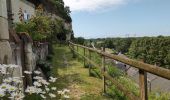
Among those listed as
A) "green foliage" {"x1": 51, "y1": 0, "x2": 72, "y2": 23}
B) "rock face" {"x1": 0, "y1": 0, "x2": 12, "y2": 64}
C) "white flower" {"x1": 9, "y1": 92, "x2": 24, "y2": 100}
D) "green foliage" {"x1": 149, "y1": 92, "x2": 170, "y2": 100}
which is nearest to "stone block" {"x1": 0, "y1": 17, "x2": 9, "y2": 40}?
"rock face" {"x1": 0, "y1": 0, "x2": 12, "y2": 64}

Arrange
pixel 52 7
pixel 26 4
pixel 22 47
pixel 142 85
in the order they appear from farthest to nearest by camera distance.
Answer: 1. pixel 52 7
2. pixel 26 4
3. pixel 22 47
4. pixel 142 85

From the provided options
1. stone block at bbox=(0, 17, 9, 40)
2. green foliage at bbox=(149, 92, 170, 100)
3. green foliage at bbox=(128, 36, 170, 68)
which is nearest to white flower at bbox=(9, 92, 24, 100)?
stone block at bbox=(0, 17, 9, 40)

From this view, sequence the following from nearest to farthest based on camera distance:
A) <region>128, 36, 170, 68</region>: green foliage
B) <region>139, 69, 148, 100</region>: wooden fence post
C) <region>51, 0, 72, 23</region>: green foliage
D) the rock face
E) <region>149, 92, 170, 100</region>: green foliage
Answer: <region>139, 69, 148, 100</region>: wooden fence post
the rock face
<region>149, 92, 170, 100</region>: green foliage
<region>51, 0, 72, 23</region>: green foliage
<region>128, 36, 170, 68</region>: green foliage

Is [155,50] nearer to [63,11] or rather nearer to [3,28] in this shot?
[63,11]

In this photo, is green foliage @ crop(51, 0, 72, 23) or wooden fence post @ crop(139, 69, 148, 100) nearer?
wooden fence post @ crop(139, 69, 148, 100)

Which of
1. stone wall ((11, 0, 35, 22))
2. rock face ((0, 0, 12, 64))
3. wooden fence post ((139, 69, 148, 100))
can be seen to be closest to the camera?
wooden fence post ((139, 69, 148, 100))

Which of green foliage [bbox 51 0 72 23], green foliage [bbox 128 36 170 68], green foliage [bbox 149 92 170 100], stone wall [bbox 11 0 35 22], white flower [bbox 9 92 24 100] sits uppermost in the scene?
green foliage [bbox 51 0 72 23]

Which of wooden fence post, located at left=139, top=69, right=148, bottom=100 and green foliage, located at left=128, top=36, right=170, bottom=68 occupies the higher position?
wooden fence post, located at left=139, top=69, right=148, bottom=100

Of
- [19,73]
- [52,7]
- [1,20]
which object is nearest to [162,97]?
[19,73]

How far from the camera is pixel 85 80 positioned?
10031 millimetres

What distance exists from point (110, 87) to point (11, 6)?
15.0 metres

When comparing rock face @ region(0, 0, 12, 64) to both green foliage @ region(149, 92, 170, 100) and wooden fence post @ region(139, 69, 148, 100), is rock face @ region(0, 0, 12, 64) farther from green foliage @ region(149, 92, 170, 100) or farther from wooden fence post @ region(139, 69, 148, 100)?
green foliage @ region(149, 92, 170, 100)

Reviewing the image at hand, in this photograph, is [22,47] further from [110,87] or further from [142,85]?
[142,85]

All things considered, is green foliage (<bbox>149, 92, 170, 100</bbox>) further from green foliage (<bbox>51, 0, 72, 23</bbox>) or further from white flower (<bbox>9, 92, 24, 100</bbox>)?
green foliage (<bbox>51, 0, 72, 23</bbox>)
